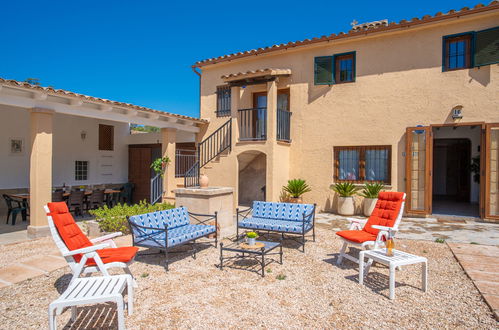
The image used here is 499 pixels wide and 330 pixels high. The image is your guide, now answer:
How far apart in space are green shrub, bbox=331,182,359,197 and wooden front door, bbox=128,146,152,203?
28.9ft

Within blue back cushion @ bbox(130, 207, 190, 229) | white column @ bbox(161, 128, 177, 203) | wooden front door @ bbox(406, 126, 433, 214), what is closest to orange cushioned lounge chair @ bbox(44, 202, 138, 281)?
blue back cushion @ bbox(130, 207, 190, 229)

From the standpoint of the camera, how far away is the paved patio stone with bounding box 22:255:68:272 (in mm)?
5086

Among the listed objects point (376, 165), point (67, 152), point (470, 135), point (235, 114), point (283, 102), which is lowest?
point (376, 165)

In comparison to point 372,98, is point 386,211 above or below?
below

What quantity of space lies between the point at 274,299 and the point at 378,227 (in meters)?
2.19

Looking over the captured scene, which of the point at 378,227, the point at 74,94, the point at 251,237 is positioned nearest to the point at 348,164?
the point at 378,227

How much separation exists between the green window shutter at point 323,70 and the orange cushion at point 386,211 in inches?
236

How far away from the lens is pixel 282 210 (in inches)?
278

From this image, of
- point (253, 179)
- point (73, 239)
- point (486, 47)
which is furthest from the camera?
point (253, 179)

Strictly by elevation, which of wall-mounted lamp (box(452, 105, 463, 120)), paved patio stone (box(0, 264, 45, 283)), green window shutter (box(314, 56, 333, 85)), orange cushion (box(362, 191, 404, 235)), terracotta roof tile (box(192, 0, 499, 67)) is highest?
terracotta roof tile (box(192, 0, 499, 67))

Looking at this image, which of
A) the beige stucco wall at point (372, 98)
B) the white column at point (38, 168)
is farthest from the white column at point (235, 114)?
the white column at point (38, 168)

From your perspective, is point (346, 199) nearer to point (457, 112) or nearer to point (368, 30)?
point (457, 112)

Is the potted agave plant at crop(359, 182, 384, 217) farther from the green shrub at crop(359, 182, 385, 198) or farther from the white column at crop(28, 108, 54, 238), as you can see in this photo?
the white column at crop(28, 108, 54, 238)

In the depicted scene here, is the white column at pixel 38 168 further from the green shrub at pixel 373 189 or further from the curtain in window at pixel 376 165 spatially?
the curtain in window at pixel 376 165
